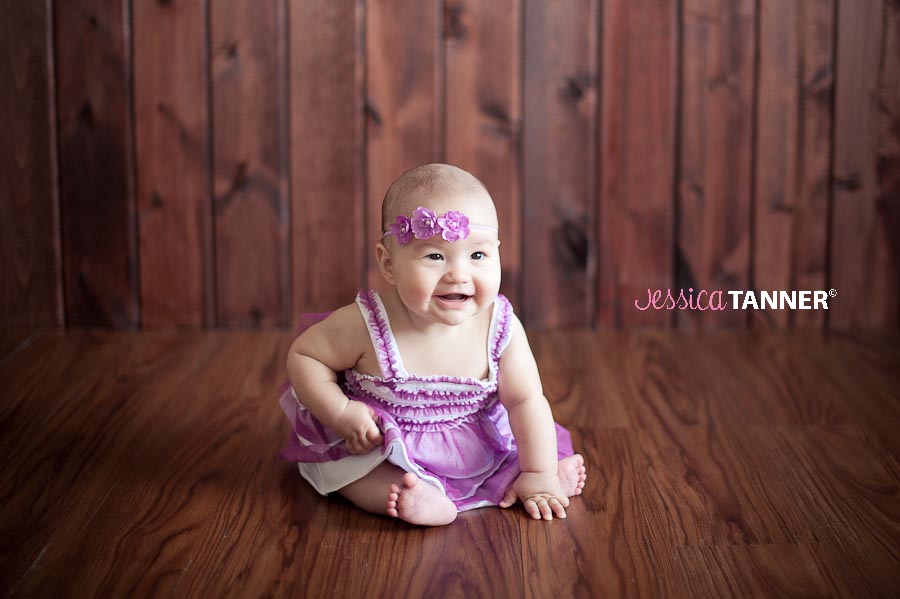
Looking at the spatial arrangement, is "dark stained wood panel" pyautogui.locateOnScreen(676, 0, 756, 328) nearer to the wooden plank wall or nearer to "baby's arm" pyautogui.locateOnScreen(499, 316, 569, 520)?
the wooden plank wall

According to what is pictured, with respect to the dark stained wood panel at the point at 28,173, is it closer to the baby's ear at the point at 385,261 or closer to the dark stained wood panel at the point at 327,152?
the dark stained wood panel at the point at 327,152

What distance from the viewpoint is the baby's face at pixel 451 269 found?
1423mm

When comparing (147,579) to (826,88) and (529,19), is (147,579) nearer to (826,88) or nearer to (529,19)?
(529,19)

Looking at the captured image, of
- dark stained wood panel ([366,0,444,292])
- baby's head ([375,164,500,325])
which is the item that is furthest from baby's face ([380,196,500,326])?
dark stained wood panel ([366,0,444,292])

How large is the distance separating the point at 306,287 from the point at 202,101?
434mm

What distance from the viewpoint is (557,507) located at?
147 cm

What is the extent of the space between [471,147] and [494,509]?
3.34 ft

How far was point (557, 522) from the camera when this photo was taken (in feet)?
4.78

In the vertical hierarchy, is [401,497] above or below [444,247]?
below

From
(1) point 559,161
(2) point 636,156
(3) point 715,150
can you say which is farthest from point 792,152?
(1) point 559,161

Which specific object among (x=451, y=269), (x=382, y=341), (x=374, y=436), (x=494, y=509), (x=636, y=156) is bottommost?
(x=494, y=509)

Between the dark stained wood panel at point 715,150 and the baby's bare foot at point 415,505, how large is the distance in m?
1.12

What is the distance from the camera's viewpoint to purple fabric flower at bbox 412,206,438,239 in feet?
4.59

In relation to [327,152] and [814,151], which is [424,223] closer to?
[327,152]
